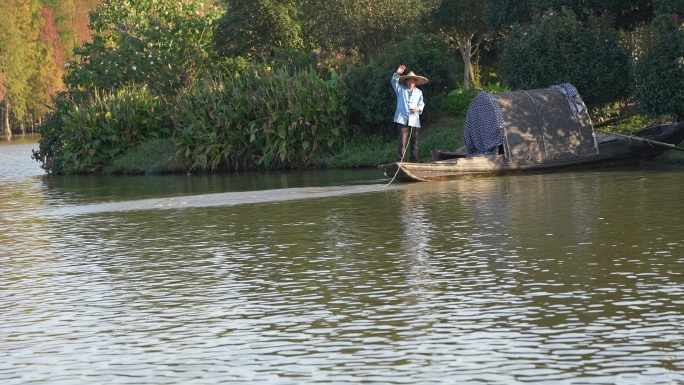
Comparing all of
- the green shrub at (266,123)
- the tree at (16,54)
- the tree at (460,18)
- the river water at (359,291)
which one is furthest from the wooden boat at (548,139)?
the tree at (16,54)

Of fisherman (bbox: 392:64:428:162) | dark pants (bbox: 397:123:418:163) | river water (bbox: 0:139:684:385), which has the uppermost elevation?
fisherman (bbox: 392:64:428:162)

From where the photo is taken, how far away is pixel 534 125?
965 inches

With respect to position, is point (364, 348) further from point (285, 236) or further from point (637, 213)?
point (637, 213)

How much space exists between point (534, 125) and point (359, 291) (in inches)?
571

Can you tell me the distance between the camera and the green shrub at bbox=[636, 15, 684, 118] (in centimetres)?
2623

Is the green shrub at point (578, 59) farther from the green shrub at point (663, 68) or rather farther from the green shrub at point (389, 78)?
the green shrub at point (389, 78)

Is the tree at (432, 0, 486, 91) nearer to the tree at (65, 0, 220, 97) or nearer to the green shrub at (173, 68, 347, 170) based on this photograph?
the tree at (65, 0, 220, 97)

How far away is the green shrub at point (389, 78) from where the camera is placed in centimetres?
3184

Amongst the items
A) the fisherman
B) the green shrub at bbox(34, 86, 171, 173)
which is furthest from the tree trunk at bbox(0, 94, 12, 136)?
the fisherman

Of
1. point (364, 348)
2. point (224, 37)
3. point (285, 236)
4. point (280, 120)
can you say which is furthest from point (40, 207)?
point (224, 37)

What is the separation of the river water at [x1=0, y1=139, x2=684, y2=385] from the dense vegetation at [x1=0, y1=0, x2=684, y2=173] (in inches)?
398

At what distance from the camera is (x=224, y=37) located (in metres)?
42.8

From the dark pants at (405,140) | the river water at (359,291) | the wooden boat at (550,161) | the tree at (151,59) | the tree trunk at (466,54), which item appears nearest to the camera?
the river water at (359,291)

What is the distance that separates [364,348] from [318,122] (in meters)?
24.4
